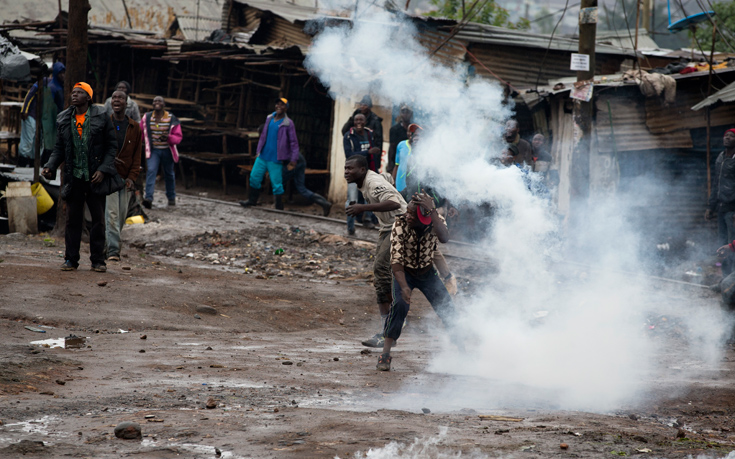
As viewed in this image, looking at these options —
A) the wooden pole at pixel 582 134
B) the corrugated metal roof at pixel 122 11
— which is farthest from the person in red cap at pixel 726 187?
the corrugated metal roof at pixel 122 11

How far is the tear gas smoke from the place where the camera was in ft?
20.5

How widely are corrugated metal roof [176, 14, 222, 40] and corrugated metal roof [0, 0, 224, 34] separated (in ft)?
4.72

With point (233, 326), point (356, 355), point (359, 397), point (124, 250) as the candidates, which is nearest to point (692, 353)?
point (356, 355)

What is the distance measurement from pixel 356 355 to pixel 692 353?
338 centimetres

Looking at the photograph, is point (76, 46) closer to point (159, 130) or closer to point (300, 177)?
point (159, 130)

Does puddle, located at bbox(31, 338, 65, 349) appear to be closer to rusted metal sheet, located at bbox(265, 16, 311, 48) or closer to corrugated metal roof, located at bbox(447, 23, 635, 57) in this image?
corrugated metal roof, located at bbox(447, 23, 635, 57)

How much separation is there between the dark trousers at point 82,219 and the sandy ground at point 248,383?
9.9 inches

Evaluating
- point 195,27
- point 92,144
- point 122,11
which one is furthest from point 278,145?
point 122,11

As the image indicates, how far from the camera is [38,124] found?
1234cm

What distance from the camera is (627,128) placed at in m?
13.6

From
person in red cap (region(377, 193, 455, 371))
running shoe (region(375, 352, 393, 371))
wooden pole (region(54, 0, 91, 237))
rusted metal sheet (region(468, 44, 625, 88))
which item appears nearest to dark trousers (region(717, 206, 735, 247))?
rusted metal sheet (region(468, 44, 625, 88))

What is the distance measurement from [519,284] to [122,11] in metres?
24.7

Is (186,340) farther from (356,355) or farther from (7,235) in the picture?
(7,235)

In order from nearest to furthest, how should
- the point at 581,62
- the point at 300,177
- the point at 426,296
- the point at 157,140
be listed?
the point at 426,296, the point at 581,62, the point at 157,140, the point at 300,177
